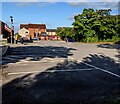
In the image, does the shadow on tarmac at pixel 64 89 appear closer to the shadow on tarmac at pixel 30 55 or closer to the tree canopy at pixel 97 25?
the shadow on tarmac at pixel 30 55

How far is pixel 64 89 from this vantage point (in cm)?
959

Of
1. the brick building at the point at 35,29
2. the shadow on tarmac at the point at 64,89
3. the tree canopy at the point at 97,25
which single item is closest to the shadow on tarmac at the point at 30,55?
the shadow on tarmac at the point at 64,89

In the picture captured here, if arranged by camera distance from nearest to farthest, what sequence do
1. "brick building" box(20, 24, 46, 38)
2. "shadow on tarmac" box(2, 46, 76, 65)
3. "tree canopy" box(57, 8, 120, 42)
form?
"shadow on tarmac" box(2, 46, 76, 65) → "tree canopy" box(57, 8, 120, 42) → "brick building" box(20, 24, 46, 38)

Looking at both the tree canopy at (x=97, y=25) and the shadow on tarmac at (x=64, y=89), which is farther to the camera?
the tree canopy at (x=97, y=25)

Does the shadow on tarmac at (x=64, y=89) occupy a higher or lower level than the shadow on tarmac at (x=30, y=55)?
higher

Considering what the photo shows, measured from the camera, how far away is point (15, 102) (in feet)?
26.0

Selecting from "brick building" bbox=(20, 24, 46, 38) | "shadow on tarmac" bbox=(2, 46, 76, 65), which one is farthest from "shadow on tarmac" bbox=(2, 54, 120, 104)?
"brick building" bbox=(20, 24, 46, 38)

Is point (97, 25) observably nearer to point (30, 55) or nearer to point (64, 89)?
point (30, 55)

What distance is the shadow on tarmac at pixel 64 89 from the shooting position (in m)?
8.17

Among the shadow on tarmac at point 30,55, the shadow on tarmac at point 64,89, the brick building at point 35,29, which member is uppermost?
the brick building at point 35,29

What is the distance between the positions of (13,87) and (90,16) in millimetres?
55686

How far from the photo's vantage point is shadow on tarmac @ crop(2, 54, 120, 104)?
817 centimetres

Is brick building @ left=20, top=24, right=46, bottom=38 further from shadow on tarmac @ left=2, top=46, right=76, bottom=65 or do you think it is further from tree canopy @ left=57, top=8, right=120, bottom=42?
shadow on tarmac @ left=2, top=46, right=76, bottom=65

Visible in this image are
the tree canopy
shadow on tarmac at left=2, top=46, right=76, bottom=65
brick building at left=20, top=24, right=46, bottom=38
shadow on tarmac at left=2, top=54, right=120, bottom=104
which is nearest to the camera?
shadow on tarmac at left=2, top=54, right=120, bottom=104
